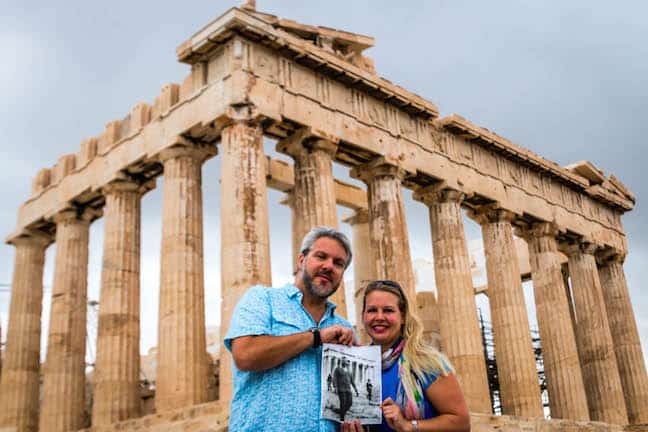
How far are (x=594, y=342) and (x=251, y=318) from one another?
27.3 meters

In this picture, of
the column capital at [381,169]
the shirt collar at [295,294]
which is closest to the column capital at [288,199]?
the column capital at [381,169]

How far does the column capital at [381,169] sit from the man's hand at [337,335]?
17.6 meters

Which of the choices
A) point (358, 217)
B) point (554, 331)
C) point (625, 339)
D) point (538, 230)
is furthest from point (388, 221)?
point (625, 339)

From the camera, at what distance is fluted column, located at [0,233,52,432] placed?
2348 centimetres

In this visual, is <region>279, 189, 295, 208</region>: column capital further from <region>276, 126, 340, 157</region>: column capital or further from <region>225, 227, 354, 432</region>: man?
<region>225, 227, 354, 432</region>: man

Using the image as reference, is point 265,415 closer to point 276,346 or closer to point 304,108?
point 276,346

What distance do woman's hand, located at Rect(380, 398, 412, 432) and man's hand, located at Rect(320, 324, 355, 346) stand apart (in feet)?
1.40

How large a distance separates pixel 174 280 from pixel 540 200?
15.3 m

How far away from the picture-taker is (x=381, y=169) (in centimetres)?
2180

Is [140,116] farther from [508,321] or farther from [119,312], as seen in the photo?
[508,321]

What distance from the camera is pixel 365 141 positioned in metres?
21.2

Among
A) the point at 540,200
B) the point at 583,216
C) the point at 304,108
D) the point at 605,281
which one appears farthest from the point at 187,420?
the point at 605,281

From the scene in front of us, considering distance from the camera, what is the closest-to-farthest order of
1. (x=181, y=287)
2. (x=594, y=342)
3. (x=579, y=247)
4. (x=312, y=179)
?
(x=181, y=287)
(x=312, y=179)
(x=594, y=342)
(x=579, y=247)

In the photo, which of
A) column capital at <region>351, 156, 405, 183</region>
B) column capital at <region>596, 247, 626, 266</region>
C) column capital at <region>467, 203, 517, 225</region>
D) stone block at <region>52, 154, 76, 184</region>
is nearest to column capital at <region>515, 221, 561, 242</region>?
column capital at <region>467, 203, 517, 225</region>
